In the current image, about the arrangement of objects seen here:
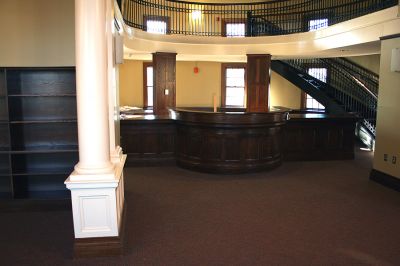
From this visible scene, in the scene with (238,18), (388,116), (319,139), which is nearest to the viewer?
(388,116)

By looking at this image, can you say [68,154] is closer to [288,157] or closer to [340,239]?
[340,239]

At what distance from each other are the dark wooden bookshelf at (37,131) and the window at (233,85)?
30.9 feet

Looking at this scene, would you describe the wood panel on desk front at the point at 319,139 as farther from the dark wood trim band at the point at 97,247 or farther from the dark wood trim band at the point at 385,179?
the dark wood trim band at the point at 97,247

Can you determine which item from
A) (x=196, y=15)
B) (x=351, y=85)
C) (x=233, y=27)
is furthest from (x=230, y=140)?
(x=233, y=27)

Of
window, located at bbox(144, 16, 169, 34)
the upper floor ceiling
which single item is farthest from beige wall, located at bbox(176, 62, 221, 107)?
the upper floor ceiling

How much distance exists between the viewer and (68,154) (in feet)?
15.6

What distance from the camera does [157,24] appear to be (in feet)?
43.4

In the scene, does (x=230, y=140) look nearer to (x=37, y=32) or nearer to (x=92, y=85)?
(x=37, y=32)

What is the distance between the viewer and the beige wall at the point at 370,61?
11.5 m

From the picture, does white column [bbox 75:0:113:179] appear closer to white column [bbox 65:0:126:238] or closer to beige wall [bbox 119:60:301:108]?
white column [bbox 65:0:126:238]

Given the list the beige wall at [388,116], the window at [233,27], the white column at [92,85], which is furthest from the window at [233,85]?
the white column at [92,85]

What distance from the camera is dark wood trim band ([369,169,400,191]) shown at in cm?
570

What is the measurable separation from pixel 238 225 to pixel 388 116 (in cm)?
331

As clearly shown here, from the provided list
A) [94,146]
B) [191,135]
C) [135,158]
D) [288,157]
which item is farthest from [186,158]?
[94,146]
